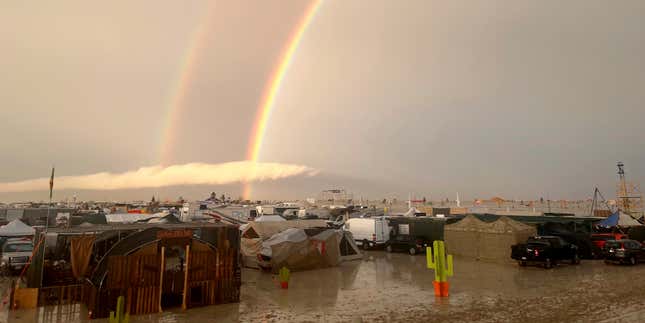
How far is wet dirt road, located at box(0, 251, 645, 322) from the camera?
10.8 meters

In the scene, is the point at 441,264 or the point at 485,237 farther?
the point at 485,237

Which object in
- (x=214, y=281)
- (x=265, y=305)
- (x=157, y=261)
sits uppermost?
(x=157, y=261)

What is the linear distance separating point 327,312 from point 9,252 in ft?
53.5

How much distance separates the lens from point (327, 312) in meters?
11.5

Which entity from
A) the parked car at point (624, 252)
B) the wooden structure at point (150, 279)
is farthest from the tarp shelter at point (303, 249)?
the parked car at point (624, 252)

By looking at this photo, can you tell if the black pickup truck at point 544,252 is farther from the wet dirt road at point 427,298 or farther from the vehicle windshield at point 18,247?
the vehicle windshield at point 18,247

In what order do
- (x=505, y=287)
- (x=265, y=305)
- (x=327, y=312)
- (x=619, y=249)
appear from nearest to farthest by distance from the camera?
(x=327, y=312) → (x=265, y=305) → (x=505, y=287) → (x=619, y=249)

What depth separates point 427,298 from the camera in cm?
1313

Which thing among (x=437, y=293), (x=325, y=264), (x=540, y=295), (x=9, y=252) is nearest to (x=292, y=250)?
(x=325, y=264)

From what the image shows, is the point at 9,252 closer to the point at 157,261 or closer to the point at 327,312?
the point at 157,261

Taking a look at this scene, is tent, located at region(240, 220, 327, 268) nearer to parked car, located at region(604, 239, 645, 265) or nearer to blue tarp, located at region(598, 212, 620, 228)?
parked car, located at region(604, 239, 645, 265)

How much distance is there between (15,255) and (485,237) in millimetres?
24874

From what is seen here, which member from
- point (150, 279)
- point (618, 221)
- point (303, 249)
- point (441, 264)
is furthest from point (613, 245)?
point (150, 279)

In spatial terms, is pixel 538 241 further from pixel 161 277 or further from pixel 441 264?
pixel 161 277
